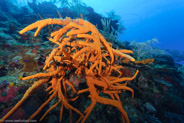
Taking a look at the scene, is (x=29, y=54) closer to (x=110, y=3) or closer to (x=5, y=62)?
(x=5, y=62)

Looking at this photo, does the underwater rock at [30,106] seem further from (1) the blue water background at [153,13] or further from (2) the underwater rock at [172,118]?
(1) the blue water background at [153,13]

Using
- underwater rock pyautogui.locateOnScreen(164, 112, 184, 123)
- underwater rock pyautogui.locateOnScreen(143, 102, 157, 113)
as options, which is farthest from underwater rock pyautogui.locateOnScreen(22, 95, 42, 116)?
underwater rock pyautogui.locateOnScreen(164, 112, 184, 123)

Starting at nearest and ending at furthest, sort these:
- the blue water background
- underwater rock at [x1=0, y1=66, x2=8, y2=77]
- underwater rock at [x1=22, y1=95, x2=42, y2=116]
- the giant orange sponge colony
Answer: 1. the giant orange sponge colony
2. underwater rock at [x1=22, y1=95, x2=42, y2=116]
3. underwater rock at [x1=0, y1=66, x2=8, y2=77]
4. the blue water background

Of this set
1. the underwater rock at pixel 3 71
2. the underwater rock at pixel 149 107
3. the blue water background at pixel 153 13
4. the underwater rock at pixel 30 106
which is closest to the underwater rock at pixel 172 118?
the underwater rock at pixel 149 107

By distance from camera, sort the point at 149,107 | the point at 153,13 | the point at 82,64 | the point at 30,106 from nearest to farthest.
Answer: the point at 30,106 < the point at 82,64 < the point at 149,107 < the point at 153,13

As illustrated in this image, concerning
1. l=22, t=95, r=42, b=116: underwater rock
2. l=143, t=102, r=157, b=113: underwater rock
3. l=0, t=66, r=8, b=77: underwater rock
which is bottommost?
l=143, t=102, r=157, b=113: underwater rock

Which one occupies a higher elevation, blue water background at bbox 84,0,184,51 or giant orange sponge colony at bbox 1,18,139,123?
blue water background at bbox 84,0,184,51

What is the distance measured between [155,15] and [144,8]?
20.8m

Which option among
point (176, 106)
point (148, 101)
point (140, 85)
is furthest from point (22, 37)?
point (176, 106)

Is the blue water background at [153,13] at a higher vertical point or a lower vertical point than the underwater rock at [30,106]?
higher

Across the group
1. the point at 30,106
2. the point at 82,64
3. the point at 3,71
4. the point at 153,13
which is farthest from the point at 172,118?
the point at 153,13

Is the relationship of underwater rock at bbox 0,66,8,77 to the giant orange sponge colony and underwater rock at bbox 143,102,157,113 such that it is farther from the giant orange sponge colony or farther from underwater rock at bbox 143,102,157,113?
underwater rock at bbox 143,102,157,113

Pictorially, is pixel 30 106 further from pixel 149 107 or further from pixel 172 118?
pixel 172 118

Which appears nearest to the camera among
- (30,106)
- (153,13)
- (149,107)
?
(30,106)
